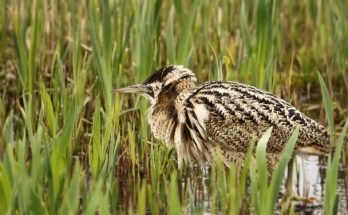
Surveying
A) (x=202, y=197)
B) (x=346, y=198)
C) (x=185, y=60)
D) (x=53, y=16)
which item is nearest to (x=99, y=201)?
(x=202, y=197)

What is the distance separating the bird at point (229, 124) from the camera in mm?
5676

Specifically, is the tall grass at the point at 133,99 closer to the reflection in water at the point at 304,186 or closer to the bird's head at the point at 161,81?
the reflection in water at the point at 304,186

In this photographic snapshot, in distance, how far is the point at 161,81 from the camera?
6.17 metres

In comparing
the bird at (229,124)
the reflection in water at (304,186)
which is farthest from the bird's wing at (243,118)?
the reflection in water at (304,186)

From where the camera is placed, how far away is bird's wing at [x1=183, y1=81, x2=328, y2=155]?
18.6ft

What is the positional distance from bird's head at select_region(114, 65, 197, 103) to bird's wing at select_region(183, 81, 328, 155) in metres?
0.33

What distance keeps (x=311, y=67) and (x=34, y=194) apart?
5.09m

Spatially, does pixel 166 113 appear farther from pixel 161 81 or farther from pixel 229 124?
pixel 229 124

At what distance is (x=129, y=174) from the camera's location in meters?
5.69

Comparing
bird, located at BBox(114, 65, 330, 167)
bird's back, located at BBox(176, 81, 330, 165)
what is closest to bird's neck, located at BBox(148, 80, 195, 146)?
bird, located at BBox(114, 65, 330, 167)

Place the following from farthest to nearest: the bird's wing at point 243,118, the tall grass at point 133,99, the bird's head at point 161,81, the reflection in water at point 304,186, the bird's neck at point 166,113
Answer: the bird's head at point 161,81
the bird's neck at point 166,113
the bird's wing at point 243,118
the reflection in water at point 304,186
the tall grass at point 133,99

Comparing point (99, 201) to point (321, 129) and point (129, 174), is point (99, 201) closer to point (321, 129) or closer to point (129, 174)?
point (129, 174)

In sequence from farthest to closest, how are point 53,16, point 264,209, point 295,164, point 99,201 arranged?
point 53,16 < point 295,164 < point 264,209 < point 99,201

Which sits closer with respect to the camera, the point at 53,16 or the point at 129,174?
the point at 129,174
